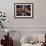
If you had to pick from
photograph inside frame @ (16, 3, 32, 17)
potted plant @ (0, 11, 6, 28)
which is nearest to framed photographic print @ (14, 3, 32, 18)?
photograph inside frame @ (16, 3, 32, 17)

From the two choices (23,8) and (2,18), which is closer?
(2,18)

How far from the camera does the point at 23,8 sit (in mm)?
4562

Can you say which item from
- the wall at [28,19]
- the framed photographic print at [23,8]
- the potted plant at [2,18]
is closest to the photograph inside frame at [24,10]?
the framed photographic print at [23,8]

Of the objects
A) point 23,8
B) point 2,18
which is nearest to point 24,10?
point 23,8

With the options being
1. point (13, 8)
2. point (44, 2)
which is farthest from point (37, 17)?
point (13, 8)

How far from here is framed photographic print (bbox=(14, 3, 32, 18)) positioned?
4.53 meters

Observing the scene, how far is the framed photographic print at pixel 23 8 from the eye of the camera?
453cm

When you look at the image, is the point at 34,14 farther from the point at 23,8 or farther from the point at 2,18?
the point at 2,18

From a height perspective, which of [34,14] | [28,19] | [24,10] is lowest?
[28,19]

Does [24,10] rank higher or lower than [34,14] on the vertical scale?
higher

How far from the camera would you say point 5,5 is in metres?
4.55

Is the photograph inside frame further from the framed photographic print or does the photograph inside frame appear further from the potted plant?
the potted plant

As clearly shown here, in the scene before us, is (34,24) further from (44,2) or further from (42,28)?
(44,2)

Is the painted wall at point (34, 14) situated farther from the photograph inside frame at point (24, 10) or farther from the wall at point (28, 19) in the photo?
the photograph inside frame at point (24, 10)
